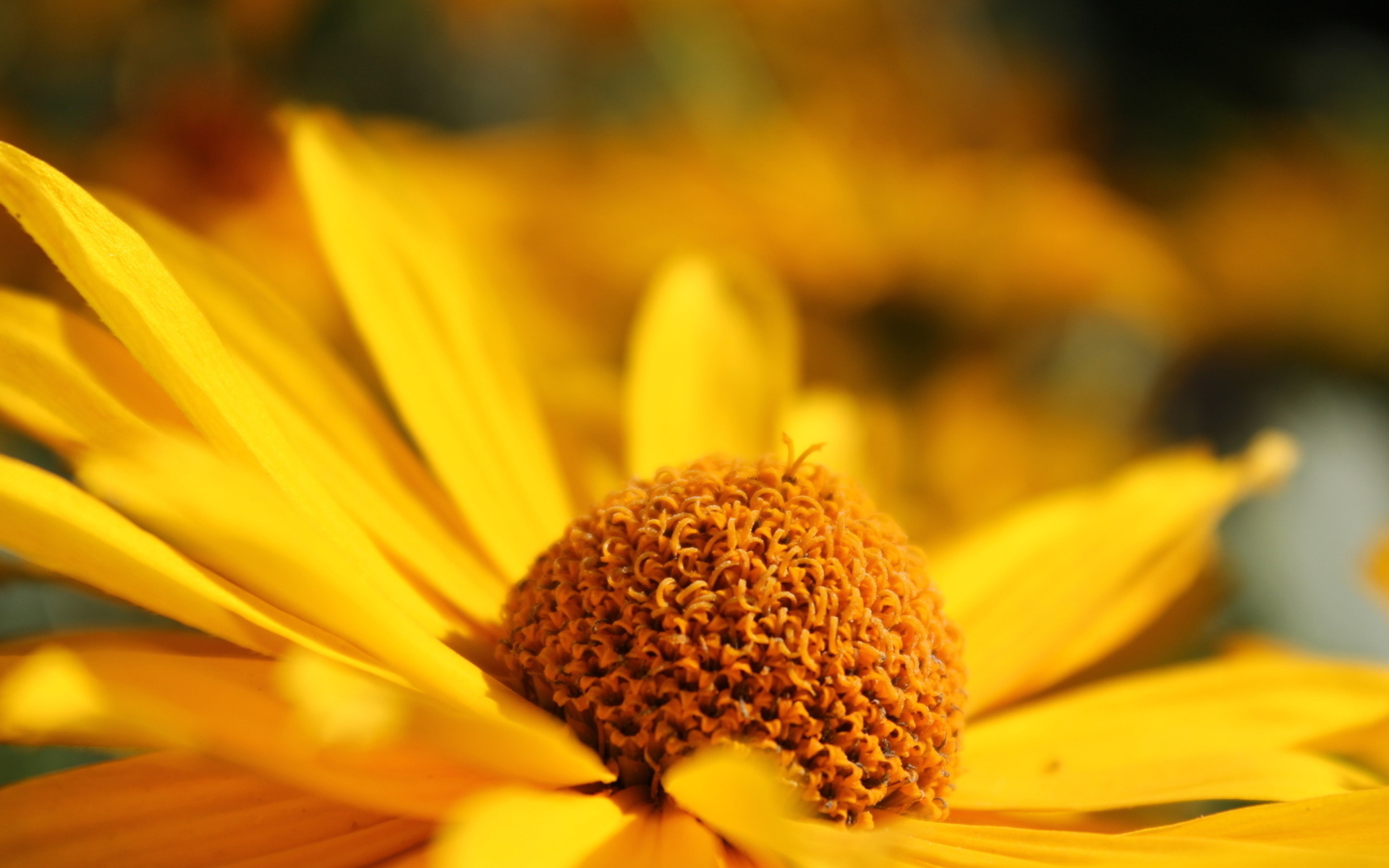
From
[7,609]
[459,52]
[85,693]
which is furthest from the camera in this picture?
[459,52]

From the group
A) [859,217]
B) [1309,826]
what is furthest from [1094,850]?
[859,217]

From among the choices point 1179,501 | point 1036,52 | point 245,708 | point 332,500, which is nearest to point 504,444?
point 332,500

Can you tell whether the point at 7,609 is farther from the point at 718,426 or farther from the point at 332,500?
the point at 718,426

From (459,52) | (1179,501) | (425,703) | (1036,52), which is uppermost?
(1036,52)

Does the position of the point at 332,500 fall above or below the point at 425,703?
above

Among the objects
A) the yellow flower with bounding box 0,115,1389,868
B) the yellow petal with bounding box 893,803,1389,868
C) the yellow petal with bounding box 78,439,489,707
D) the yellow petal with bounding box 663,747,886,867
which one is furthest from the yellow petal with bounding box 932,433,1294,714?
the yellow petal with bounding box 78,439,489,707

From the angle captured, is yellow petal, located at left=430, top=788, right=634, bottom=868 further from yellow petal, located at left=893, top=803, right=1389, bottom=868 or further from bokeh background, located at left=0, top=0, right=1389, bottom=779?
bokeh background, located at left=0, top=0, right=1389, bottom=779

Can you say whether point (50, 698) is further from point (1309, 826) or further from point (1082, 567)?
point (1082, 567)
